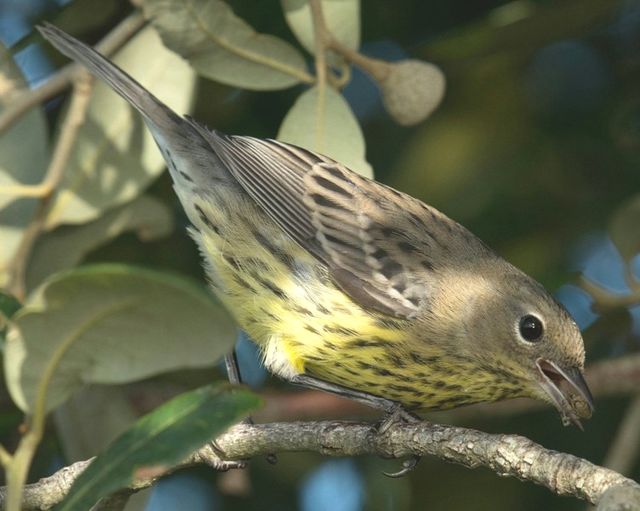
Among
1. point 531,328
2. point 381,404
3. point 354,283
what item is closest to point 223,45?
point 354,283

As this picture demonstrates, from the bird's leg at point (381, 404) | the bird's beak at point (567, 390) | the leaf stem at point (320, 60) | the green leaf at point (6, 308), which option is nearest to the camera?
the green leaf at point (6, 308)

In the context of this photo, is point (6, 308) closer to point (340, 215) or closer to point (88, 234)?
→ point (88, 234)

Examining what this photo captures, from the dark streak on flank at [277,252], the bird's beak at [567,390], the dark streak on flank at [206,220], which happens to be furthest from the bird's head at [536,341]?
the dark streak on flank at [206,220]

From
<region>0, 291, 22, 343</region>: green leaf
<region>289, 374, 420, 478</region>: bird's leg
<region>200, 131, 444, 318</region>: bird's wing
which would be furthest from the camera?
<region>200, 131, 444, 318</region>: bird's wing

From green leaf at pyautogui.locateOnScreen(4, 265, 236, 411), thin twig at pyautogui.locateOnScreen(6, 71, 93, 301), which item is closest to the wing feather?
thin twig at pyautogui.locateOnScreen(6, 71, 93, 301)

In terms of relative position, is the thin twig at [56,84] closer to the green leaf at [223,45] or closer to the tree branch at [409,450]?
the green leaf at [223,45]

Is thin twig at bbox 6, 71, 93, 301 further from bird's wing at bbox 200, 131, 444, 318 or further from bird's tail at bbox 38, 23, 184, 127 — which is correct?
bird's wing at bbox 200, 131, 444, 318

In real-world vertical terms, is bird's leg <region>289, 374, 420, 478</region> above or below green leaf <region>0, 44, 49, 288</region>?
below
